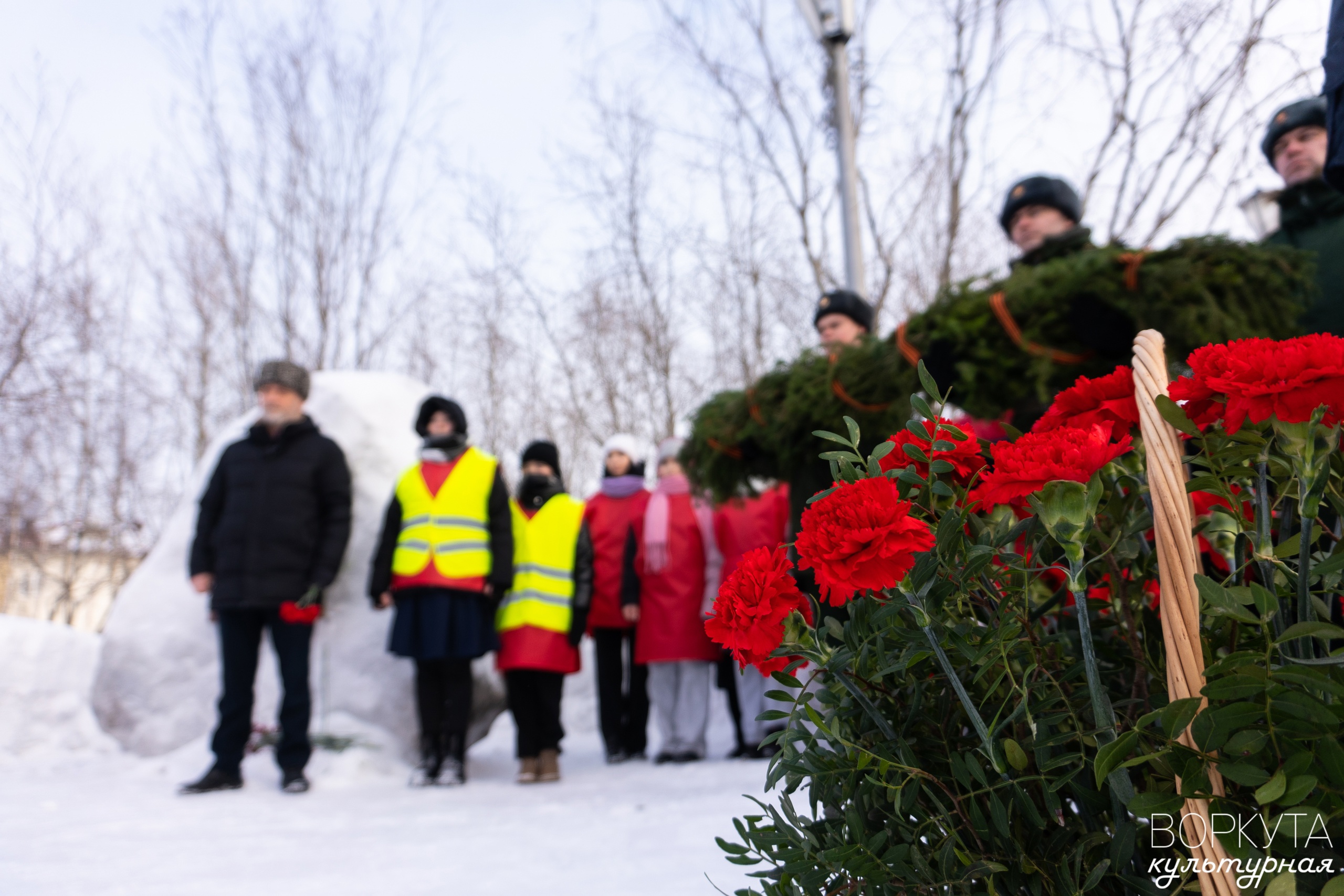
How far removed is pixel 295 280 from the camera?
30.5 feet

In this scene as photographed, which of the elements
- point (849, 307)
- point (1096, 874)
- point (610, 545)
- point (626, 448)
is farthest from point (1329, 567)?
point (626, 448)

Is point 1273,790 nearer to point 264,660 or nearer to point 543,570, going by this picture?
point 543,570

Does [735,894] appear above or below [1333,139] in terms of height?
below

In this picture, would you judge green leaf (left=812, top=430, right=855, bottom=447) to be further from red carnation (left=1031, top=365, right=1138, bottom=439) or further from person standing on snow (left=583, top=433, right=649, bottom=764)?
person standing on snow (left=583, top=433, right=649, bottom=764)

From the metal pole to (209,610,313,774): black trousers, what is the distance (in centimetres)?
281

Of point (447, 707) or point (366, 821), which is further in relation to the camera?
point (447, 707)

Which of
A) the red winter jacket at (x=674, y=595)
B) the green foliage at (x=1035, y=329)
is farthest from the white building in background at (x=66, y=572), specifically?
the green foliage at (x=1035, y=329)

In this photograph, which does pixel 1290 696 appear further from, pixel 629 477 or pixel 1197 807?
pixel 629 477

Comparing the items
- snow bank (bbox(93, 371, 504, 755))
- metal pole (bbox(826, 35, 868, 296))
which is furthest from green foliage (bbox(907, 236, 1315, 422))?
snow bank (bbox(93, 371, 504, 755))

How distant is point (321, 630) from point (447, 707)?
0.97 metres

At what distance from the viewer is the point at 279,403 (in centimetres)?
430

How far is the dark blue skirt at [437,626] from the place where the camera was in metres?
4.16

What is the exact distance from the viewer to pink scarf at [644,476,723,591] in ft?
16.3

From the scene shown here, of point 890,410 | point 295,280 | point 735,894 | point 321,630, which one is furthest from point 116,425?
point 735,894
